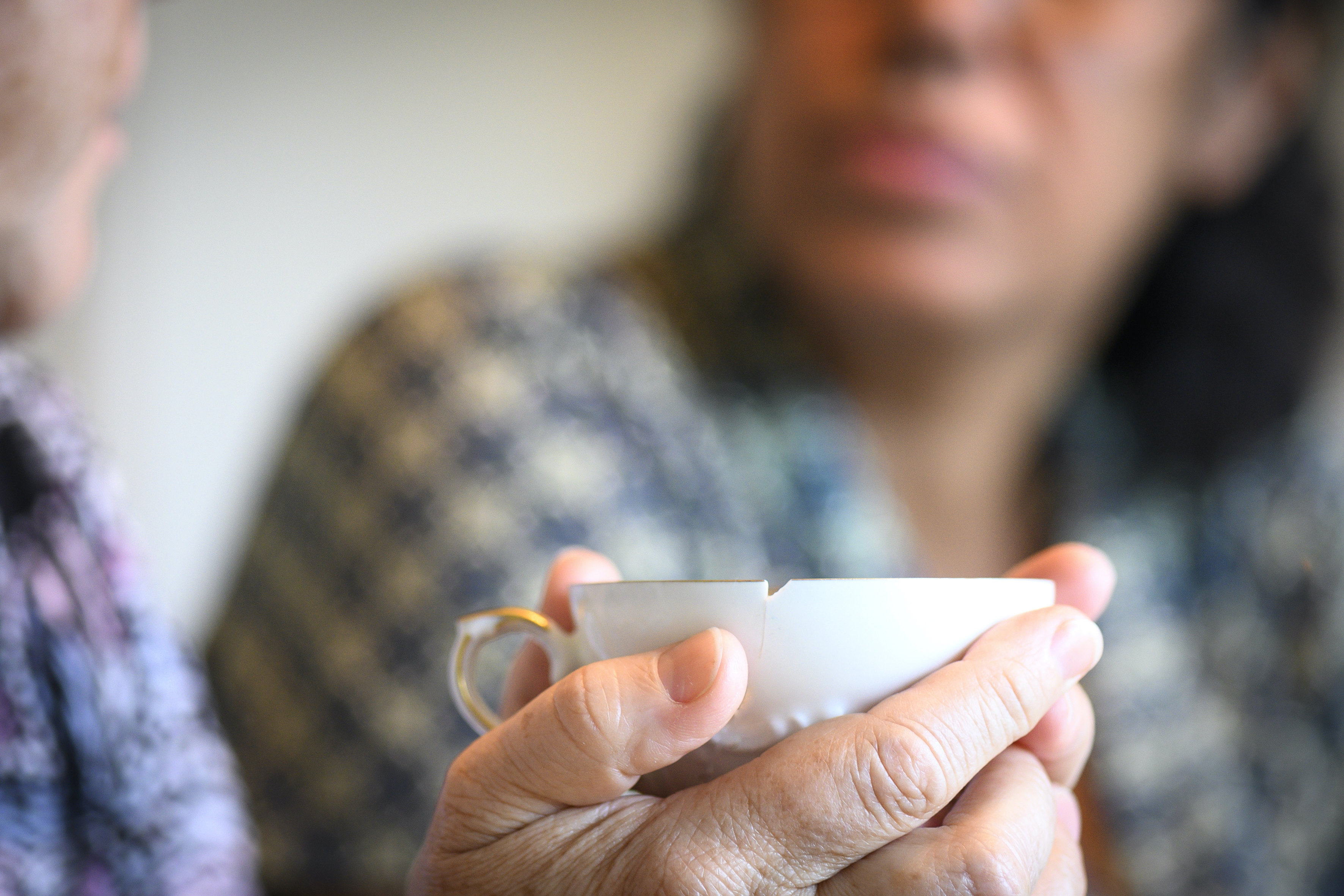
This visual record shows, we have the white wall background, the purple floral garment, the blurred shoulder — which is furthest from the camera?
the white wall background

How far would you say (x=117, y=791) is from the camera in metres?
0.70

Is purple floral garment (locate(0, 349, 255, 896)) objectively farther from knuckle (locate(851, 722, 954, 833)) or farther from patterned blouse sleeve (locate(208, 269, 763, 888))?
knuckle (locate(851, 722, 954, 833))

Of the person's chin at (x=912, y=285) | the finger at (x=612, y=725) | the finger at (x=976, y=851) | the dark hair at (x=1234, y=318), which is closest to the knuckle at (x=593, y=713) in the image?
the finger at (x=612, y=725)

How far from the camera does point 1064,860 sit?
0.46 metres

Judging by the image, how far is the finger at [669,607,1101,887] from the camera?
15.3 inches

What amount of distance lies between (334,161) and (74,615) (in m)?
2.54

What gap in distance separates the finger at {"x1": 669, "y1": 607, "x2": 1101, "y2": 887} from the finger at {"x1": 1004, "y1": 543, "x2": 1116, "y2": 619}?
9cm

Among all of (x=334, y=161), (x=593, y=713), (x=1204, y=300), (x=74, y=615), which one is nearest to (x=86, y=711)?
(x=74, y=615)

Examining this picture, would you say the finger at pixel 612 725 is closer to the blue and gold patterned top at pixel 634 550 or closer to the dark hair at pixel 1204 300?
the blue and gold patterned top at pixel 634 550

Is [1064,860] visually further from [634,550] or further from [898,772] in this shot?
[634,550]

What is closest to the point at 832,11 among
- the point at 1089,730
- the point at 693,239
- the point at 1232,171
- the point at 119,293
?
the point at 693,239

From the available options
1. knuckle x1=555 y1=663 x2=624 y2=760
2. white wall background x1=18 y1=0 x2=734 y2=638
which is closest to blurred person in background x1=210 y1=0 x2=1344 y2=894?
knuckle x1=555 y1=663 x2=624 y2=760

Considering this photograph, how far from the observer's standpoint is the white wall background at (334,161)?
9.64 ft

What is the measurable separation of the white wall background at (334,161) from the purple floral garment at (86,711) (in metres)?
2.21
